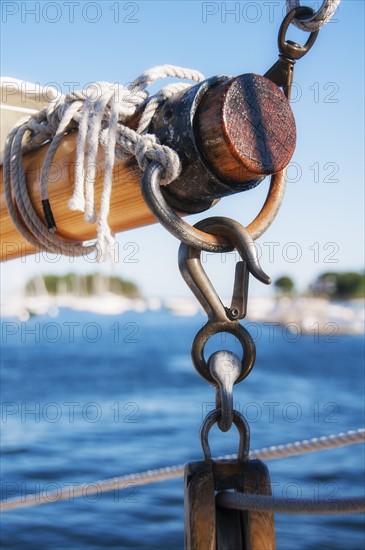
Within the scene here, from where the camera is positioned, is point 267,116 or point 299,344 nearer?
point 267,116

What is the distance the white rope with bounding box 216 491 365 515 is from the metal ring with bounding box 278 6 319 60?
1.81ft

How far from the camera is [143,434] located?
1234cm

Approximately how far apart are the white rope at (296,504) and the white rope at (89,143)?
0.36m

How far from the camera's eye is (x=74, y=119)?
1.08m

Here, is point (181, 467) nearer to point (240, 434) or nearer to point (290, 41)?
point (240, 434)

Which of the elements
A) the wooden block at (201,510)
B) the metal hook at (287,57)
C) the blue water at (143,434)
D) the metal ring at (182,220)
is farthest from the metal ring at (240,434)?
the blue water at (143,434)

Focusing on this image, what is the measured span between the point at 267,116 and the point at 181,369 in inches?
958

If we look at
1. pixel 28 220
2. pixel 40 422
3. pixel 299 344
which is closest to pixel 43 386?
pixel 40 422

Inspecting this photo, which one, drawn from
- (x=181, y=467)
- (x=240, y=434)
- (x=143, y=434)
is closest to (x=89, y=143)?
(x=240, y=434)

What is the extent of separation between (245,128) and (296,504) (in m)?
0.42

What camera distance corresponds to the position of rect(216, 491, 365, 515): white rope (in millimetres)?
776

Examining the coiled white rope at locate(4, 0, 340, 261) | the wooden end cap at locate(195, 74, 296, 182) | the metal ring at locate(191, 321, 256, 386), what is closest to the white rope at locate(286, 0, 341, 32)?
the coiled white rope at locate(4, 0, 340, 261)

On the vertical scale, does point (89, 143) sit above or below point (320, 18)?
below

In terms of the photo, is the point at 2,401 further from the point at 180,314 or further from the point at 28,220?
the point at 180,314
